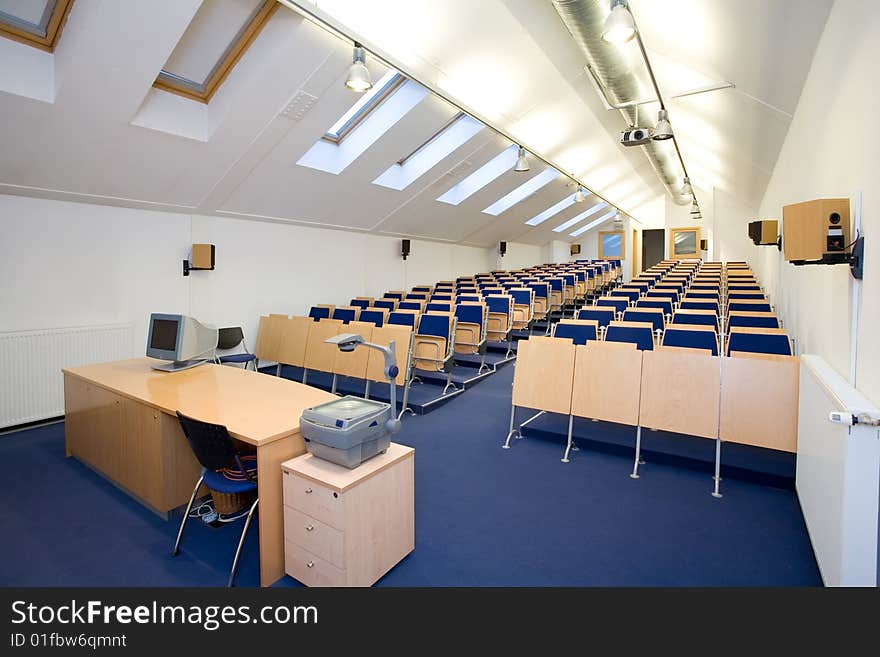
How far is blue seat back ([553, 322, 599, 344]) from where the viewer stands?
4.94 metres

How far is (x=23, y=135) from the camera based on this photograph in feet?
13.9

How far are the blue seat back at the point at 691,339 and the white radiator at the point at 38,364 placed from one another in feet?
20.1

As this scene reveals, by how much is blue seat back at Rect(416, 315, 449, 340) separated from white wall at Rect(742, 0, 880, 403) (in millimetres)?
3506

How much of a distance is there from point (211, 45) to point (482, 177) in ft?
20.5

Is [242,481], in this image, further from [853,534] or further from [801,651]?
[853,534]

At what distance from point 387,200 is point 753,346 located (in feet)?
21.1

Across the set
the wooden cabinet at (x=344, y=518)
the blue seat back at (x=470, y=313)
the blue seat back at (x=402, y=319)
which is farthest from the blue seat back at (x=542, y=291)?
the wooden cabinet at (x=344, y=518)

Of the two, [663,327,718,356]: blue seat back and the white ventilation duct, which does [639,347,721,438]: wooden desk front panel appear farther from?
the white ventilation duct

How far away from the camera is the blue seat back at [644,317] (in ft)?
18.0

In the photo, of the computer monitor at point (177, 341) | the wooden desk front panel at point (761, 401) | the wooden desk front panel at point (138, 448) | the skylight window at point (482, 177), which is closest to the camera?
the wooden desk front panel at point (138, 448)

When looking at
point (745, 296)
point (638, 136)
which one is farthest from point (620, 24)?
point (745, 296)

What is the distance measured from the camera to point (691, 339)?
4.28m

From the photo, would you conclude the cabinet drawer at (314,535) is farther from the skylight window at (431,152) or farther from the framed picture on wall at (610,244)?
the framed picture on wall at (610,244)

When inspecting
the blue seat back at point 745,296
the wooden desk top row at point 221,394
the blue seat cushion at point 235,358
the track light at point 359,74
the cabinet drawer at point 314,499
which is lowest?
the cabinet drawer at point 314,499
